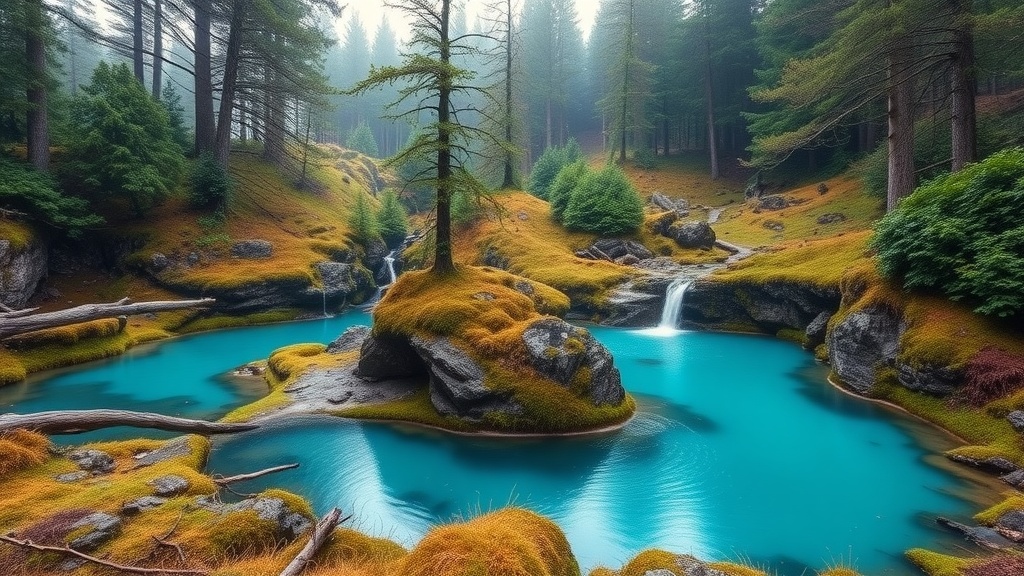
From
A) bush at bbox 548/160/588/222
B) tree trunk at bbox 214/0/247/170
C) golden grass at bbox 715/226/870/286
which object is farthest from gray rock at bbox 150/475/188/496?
bush at bbox 548/160/588/222

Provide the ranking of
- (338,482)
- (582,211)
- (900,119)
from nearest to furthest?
(338,482), (900,119), (582,211)

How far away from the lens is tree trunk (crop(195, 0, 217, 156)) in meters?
33.0

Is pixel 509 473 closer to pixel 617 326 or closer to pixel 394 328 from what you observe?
pixel 394 328

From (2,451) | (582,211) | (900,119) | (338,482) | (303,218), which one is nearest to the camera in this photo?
(2,451)

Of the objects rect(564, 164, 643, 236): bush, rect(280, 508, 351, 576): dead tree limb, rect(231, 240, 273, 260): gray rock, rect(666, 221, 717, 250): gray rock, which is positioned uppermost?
rect(564, 164, 643, 236): bush

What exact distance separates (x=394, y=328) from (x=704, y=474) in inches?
350

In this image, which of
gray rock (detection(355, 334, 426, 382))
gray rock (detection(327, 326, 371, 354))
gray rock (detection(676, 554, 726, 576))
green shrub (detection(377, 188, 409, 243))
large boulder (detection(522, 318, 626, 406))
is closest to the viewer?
gray rock (detection(676, 554, 726, 576))

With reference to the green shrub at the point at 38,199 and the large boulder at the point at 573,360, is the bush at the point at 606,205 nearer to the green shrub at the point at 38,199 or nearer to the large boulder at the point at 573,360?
the large boulder at the point at 573,360

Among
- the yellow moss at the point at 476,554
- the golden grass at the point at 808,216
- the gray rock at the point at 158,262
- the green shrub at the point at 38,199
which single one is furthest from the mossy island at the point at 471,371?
the golden grass at the point at 808,216

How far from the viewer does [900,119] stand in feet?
61.9

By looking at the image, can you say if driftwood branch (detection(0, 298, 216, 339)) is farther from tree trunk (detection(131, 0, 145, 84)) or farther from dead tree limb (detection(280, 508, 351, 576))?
tree trunk (detection(131, 0, 145, 84))

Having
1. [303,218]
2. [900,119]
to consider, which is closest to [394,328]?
[900,119]

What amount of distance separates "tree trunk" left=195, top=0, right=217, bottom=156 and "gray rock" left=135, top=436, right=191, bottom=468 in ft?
93.1

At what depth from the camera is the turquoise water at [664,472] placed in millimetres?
8070
